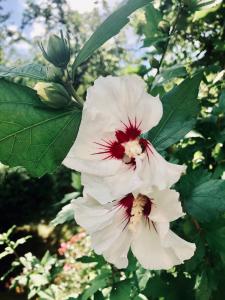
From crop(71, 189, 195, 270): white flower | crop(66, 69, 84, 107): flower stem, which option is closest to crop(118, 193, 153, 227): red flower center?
crop(71, 189, 195, 270): white flower

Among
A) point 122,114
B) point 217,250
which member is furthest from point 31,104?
point 217,250

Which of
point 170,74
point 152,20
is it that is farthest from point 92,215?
point 152,20

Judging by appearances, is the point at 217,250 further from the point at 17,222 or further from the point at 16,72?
the point at 17,222

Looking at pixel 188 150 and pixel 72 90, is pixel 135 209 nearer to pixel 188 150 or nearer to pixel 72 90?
pixel 72 90

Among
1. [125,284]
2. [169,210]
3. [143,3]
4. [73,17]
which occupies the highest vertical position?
[143,3]

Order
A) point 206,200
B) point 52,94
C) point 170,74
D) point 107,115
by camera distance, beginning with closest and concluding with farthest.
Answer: point 107,115 < point 52,94 < point 206,200 < point 170,74

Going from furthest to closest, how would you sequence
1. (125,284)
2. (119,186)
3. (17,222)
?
(17,222)
(125,284)
(119,186)
